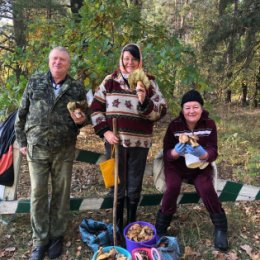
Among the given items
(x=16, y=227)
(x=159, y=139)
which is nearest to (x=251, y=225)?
(x=16, y=227)

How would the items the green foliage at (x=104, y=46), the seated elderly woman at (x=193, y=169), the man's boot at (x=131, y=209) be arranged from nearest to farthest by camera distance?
the seated elderly woman at (x=193, y=169) → the man's boot at (x=131, y=209) → the green foliage at (x=104, y=46)

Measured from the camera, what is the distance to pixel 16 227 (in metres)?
4.25

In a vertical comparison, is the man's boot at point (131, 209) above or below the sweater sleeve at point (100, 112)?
below

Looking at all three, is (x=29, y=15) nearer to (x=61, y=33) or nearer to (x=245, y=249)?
(x=61, y=33)

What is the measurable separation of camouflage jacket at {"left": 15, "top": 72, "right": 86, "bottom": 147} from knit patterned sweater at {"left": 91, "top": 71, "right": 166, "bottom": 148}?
0.93 feet

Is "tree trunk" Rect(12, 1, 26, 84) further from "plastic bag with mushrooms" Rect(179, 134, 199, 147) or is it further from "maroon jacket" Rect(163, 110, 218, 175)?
"plastic bag with mushrooms" Rect(179, 134, 199, 147)

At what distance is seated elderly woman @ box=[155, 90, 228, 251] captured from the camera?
365 cm

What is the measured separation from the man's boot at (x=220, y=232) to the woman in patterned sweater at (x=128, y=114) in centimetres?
99

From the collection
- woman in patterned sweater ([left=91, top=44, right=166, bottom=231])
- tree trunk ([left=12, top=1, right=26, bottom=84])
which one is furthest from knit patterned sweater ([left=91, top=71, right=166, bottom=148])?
tree trunk ([left=12, top=1, right=26, bottom=84])

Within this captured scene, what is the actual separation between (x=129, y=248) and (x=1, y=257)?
1.48m

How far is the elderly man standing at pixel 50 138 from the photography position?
3.28 metres

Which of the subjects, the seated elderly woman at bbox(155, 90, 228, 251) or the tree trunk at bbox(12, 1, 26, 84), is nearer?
the seated elderly woman at bbox(155, 90, 228, 251)

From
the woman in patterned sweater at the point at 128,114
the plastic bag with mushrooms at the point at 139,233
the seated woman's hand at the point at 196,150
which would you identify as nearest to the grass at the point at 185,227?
the plastic bag with mushrooms at the point at 139,233

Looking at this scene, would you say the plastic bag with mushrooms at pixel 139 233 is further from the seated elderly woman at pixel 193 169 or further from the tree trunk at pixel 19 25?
the tree trunk at pixel 19 25
